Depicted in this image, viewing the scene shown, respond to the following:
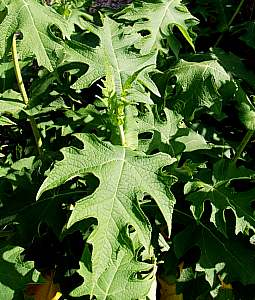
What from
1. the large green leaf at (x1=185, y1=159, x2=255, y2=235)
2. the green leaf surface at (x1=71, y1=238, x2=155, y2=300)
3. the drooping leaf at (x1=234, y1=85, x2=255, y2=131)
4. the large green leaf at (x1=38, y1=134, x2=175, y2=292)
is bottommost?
the green leaf surface at (x1=71, y1=238, x2=155, y2=300)

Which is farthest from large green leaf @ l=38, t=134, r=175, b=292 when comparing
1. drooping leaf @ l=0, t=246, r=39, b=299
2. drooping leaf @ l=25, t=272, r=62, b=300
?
drooping leaf @ l=25, t=272, r=62, b=300

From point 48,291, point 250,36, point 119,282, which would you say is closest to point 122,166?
point 119,282

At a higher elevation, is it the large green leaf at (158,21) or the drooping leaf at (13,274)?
the large green leaf at (158,21)

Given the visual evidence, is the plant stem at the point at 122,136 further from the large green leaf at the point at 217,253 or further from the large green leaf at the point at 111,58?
the large green leaf at the point at 217,253

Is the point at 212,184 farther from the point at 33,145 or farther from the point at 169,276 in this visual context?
the point at 33,145

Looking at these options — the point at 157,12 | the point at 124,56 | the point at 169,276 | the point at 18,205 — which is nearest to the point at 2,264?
the point at 18,205

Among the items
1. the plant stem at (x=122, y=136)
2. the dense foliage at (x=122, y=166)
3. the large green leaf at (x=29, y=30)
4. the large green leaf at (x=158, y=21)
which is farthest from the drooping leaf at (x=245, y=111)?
the large green leaf at (x=29, y=30)

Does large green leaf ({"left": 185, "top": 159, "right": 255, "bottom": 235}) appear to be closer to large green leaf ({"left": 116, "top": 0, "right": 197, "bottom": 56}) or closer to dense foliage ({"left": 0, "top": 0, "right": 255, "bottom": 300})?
dense foliage ({"left": 0, "top": 0, "right": 255, "bottom": 300})

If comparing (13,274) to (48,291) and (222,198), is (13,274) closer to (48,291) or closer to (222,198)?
(48,291)
